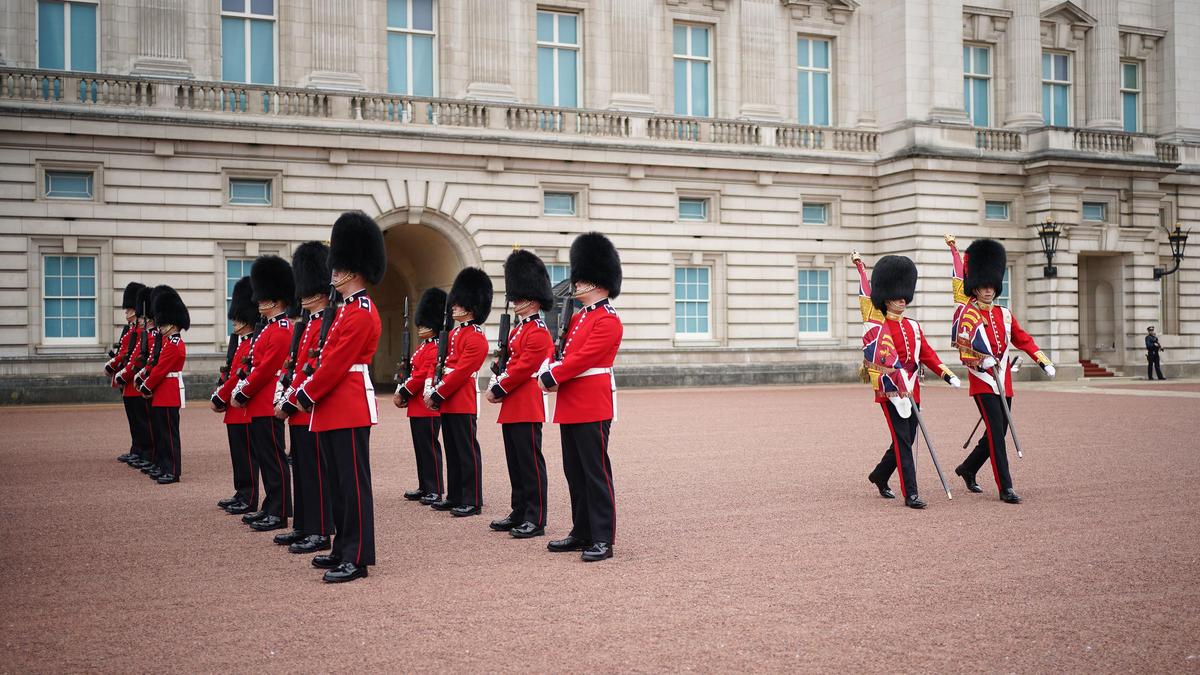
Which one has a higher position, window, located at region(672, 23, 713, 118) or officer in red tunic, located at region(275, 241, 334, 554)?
window, located at region(672, 23, 713, 118)

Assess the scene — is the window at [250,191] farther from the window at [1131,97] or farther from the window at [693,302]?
the window at [1131,97]

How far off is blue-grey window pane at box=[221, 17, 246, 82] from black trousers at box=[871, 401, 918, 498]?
16.7 meters

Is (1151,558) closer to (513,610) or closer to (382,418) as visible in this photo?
(513,610)

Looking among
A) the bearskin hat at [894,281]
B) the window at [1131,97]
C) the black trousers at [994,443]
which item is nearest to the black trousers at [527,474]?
the bearskin hat at [894,281]

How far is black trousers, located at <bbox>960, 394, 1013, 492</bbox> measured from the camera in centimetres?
831

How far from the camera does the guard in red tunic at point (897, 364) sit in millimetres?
8266

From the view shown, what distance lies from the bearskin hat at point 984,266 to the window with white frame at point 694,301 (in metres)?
15.6

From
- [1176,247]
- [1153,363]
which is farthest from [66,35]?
[1176,247]

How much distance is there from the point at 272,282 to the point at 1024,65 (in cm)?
2435

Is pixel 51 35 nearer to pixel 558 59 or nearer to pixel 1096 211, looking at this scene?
pixel 558 59

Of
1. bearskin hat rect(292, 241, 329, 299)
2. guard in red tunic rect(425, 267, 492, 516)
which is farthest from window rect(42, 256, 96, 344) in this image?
bearskin hat rect(292, 241, 329, 299)

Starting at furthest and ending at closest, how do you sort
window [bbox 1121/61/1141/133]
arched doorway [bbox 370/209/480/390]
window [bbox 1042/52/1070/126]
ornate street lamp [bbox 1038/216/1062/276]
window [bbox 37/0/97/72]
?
window [bbox 1121/61/1141/133] → window [bbox 1042/52/1070/126] → ornate street lamp [bbox 1038/216/1062/276] → arched doorway [bbox 370/209/480/390] → window [bbox 37/0/97/72]

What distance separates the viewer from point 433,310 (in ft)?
31.5

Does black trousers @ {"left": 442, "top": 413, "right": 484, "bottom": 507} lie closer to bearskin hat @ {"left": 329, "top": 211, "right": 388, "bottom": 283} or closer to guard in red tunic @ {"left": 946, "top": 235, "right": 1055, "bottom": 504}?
bearskin hat @ {"left": 329, "top": 211, "right": 388, "bottom": 283}
